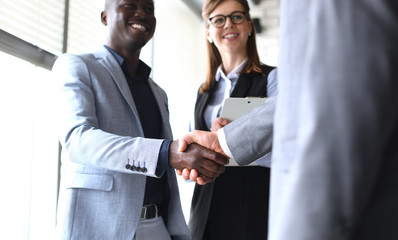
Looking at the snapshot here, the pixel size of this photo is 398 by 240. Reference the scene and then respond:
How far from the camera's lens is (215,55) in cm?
278

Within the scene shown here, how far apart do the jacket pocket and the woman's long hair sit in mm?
1109

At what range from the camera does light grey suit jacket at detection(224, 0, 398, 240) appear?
0.52m

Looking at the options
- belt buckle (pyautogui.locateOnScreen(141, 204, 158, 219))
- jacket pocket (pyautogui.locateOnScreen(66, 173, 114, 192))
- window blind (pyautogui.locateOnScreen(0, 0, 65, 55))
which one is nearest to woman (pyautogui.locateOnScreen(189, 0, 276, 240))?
belt buckle (pyautogui.locateOnScreen(141, 204, 158, 219))

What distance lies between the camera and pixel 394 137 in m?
0.58

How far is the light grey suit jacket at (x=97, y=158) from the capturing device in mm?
1577

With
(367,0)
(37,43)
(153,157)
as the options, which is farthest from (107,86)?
(367,0)

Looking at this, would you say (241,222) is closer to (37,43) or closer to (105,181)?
(105,181)

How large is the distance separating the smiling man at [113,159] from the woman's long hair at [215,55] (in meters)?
0.71

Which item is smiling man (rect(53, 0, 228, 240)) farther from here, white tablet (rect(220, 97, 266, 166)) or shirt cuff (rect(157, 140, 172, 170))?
white tablet (rect(220, 97, 266, 166))

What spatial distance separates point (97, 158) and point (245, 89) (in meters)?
1.05

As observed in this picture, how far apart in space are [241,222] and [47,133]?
121 centimetres

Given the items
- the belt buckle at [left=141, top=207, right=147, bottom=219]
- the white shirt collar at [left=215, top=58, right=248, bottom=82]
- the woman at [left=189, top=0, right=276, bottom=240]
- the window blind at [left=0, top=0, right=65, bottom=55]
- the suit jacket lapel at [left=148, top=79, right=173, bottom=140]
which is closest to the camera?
the belt buckle at [left=141, top=207, right=147, bottom=219]

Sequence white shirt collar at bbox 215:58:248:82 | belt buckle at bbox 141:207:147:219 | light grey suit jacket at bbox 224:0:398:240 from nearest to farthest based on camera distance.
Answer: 1. light grey suit jacket at bbox 224:0:398:240
2. belt buckle at bbox 141:207:147:219
3. white shirt collar at bbox 215:58:248:82

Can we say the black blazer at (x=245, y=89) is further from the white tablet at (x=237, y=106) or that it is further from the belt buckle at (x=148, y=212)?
the belt buckle at (x=148, y=212)
